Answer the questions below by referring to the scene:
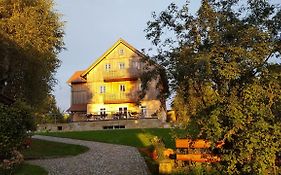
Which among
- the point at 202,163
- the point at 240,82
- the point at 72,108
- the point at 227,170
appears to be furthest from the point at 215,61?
the point at 72,108

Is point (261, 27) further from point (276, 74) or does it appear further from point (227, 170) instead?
point (227, 170)

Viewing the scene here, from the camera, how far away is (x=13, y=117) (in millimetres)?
20125

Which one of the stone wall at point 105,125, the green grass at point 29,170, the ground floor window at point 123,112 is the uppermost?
the ground floor window at point 123,112

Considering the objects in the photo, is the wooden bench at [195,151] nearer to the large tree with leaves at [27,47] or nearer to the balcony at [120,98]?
the large tree with leaves at [27,47]

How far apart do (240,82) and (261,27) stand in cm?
189

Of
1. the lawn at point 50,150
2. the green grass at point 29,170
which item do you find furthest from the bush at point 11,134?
the lawn at point 50,150

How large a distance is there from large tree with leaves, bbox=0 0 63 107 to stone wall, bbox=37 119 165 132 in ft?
59.3

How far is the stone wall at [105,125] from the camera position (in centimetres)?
4681

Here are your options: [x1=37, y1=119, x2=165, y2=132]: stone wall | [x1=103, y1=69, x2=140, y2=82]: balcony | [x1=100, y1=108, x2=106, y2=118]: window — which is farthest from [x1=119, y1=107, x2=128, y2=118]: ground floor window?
[x1=103, y1=69, x2=140, y2=82]: balcony

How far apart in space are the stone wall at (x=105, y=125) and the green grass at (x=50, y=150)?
16.2 metres

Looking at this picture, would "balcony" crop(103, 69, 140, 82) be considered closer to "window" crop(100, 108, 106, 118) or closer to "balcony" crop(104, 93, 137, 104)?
"balcony" crop(104, 93, 137, 104)

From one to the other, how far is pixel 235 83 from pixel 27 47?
59.1 feet

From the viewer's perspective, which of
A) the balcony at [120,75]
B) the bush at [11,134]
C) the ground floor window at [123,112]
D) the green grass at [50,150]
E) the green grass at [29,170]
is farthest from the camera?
the balcony at [120,75]

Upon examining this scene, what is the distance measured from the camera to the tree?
1098 cm
